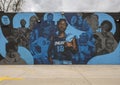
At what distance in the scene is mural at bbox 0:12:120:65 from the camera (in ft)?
87.2

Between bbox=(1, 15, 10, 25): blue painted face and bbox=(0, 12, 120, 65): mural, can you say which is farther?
bbox=(1, 15, 10, 25): blue painted face

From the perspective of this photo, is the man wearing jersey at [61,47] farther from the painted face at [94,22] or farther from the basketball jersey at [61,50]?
the painted face at [94,22]

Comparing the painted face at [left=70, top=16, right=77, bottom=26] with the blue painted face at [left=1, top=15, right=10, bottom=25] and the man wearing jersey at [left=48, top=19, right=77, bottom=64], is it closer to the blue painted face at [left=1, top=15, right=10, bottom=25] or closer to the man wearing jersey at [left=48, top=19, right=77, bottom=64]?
the man wearing jersey at [left=48, top=19, right=77, bottom=64]

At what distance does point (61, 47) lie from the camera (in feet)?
87.8

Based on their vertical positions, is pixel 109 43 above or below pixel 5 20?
below

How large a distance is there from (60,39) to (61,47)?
699 mm

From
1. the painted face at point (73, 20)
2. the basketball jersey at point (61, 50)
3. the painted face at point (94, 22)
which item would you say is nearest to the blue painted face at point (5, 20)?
the basketball jersey at point (61, 50)

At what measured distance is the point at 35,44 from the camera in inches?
1049

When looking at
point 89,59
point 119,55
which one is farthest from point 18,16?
point 119,55

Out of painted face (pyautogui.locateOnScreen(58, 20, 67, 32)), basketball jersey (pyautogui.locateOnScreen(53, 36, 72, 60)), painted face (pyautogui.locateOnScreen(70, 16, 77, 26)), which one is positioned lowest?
basketball jersey (pyautogui.locateOnScreen(53, 36, 72, 60))

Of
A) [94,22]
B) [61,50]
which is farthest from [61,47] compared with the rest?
[94,22]

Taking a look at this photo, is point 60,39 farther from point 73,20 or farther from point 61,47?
point 73,20

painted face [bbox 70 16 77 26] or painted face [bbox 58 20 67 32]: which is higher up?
painted face [bbox 70 16 77 26]

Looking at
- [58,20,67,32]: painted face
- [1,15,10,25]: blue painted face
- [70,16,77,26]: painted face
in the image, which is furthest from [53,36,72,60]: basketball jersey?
[1,15,10,25]: blue painted face
